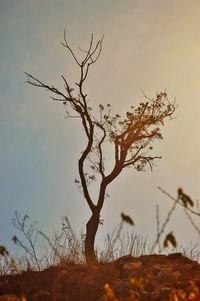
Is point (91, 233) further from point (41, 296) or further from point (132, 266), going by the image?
point (41, 296)

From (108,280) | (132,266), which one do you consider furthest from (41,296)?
(132,266)

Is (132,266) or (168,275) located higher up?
(132,266)

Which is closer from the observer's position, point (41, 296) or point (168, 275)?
point (41, 296)

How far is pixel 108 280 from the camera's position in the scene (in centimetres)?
1049

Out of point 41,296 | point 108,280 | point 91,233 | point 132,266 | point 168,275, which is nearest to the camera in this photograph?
point 41,296

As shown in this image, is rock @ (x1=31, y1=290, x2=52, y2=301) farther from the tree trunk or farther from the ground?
the tree trunk

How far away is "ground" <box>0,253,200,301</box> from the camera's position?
373 inches

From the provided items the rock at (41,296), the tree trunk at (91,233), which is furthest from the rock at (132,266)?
the tree trunk at (91,233)

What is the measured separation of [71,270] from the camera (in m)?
11.0

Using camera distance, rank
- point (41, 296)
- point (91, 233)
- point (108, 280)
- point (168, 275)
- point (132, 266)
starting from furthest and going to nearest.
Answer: point (91, 233) → point (132, 266) → point (108, 280) → point (168, 275) → point (41, 296)

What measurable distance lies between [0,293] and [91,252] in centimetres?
494

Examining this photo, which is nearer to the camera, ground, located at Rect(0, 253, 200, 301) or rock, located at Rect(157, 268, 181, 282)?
ground, located at Rect(0, 253, 200, 301)

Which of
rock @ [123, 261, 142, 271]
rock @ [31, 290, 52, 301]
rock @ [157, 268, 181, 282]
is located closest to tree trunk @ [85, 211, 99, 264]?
rock @ [123, 261, 142, 271]

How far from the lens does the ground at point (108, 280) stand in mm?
9469
